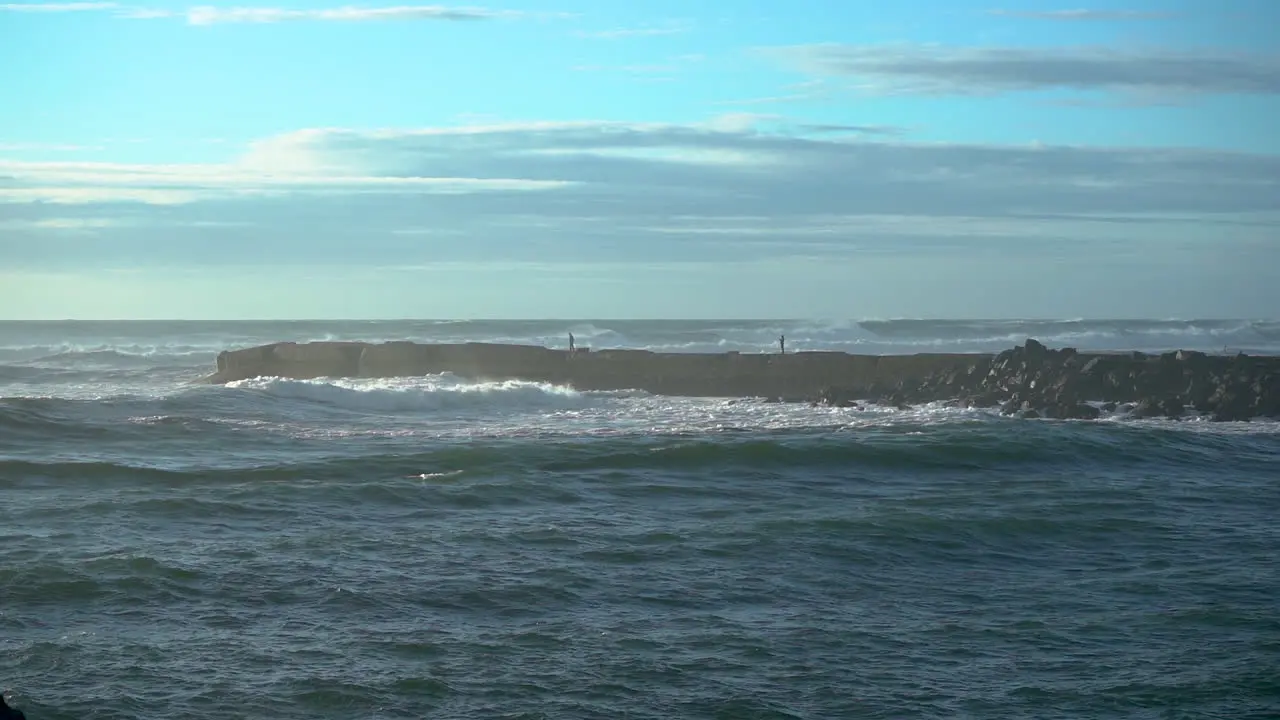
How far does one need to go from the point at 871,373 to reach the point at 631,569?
703 inches

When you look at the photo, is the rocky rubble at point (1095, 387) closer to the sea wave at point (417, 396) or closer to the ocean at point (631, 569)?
the ocean at point (631, 569)

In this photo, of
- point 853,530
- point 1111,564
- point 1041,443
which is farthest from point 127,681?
point 1041,443

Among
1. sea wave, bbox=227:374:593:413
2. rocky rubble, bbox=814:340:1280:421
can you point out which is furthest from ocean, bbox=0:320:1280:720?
sea wave, bbox=227:374:593:413

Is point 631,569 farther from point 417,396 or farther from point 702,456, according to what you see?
point 417,396

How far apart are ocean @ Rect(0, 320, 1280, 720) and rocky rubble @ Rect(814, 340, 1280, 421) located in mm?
2552

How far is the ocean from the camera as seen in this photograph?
669cm

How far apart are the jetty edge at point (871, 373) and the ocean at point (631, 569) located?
313 cm

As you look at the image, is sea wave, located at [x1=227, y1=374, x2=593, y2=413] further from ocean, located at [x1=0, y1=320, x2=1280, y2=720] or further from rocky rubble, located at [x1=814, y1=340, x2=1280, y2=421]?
rocky rubble, located at [x1=814, y1=340, x2=1280, y2=421]

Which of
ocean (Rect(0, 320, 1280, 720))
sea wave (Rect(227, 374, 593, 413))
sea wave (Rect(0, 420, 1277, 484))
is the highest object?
sea wave (Rect(227, 374, 593, 413))

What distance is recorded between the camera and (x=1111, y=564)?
1003 centimetres

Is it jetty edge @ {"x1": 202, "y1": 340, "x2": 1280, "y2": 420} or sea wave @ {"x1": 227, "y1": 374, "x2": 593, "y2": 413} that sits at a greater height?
jetty edge @ {"x1": 202, "y1": 340, "x2": 1280, "y2": 420}

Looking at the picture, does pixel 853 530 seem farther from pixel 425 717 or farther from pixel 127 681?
pixel 127 681

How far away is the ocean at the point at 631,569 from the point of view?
6.69 metres

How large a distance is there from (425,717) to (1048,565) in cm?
570
